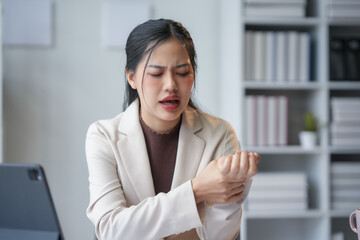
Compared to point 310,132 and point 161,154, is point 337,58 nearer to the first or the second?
point 310,132

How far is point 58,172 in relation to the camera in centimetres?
273

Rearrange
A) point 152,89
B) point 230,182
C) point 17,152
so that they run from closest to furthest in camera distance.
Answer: point 230,182 → point 152,89 → point 17,152

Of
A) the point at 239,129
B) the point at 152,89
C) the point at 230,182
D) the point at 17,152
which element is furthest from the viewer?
the point at 17,152

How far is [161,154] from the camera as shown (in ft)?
4.26

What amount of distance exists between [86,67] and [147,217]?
1.90 metres

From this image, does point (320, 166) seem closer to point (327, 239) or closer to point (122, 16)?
point (327, 239)

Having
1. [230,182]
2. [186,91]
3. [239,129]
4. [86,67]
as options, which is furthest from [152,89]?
[86,67]

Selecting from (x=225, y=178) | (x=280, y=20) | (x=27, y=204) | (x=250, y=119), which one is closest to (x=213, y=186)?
(x=225, y=178)

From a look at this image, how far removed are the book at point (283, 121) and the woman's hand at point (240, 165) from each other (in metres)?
1.63

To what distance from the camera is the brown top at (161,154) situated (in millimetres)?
1272

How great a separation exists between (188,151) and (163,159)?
86 millimetres

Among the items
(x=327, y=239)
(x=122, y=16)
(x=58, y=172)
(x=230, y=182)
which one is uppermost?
(x=122, y=16)

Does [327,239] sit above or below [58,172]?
below

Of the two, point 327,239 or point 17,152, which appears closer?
point 327,239
